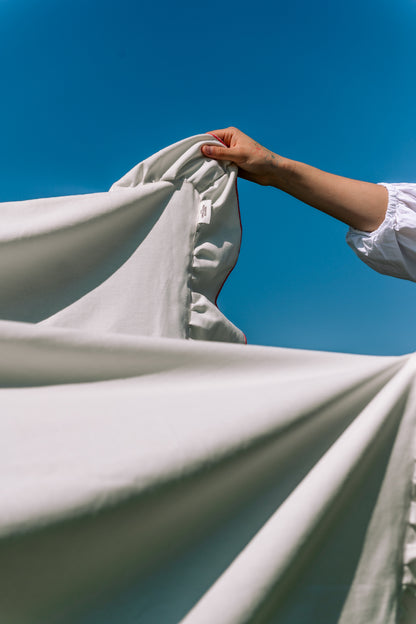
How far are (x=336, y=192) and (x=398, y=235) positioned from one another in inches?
7.8

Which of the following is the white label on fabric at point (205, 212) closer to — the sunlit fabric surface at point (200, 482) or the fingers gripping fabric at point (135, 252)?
the fingers gripping fabric at point (135, 252)

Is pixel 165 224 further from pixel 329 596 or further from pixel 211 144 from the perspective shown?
pixel 329 596

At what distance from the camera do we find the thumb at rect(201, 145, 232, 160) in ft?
4.07

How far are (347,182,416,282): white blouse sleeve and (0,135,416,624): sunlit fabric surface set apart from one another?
1.87ft

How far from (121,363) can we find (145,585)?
0.98 ft

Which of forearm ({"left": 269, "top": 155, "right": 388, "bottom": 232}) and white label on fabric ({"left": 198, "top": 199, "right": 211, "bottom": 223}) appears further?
forearm ({"left": 269, "top": 155, "right": 388, "bottom": 232})

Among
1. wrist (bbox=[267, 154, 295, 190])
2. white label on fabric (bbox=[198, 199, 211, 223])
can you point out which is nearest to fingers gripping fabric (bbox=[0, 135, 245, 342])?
white label on fabric (bbox=[198, 199, 211, 223])

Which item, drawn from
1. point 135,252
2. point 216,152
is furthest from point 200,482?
point 216,152

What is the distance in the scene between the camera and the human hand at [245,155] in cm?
126

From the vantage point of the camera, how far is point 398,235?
4.23 ft

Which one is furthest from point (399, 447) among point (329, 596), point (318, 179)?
point (318, 179)

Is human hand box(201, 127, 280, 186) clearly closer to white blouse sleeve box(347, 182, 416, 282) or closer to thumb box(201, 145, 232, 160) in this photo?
thumb box(201, 145, 232, 160)

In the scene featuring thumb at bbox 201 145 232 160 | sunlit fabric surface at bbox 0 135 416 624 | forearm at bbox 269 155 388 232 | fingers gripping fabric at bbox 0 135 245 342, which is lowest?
sunlit fabric surface at bbox 0 135 416 624

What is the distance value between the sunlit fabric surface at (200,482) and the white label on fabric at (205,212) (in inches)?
19.2
